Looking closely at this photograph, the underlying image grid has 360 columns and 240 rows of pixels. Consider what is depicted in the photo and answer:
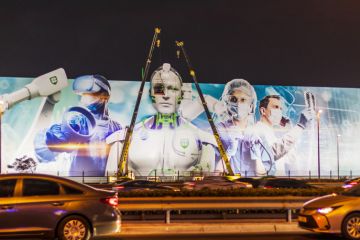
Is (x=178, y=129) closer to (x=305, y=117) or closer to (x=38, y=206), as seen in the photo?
(x=305, y=117)

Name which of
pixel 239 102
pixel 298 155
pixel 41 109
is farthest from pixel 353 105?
pixel 41 109

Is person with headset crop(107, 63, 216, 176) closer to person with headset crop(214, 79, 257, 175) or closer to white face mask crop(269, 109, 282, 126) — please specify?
person with headset crop(214, 79, 257, 175)

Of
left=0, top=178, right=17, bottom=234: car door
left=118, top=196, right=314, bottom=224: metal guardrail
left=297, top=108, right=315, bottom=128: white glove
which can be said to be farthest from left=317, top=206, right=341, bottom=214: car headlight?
left=297, top=108, right=315, bottom=128: white glove

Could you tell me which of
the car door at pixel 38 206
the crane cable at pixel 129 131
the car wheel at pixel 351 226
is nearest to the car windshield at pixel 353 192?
the car wheel at pixel 351 226

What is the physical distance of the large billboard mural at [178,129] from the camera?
6812 centimetres

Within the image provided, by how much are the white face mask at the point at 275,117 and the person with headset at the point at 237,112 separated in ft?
8.79

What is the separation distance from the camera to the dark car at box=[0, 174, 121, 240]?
37.1 feet

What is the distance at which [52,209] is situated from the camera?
1147 cm

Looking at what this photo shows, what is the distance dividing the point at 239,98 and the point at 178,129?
9.62 m

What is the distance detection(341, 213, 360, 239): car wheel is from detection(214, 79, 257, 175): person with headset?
61.3 metres

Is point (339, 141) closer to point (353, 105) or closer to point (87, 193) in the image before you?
point (353, 105)

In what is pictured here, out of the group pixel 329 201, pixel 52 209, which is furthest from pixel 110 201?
pixel 329 201

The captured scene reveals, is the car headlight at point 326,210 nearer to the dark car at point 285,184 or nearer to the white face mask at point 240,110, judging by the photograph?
the dark car at point 285,184

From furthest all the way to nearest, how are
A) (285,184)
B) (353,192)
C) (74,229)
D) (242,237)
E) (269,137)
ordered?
(269,137), (285,184), (242,237), (353,192), (74,229)
